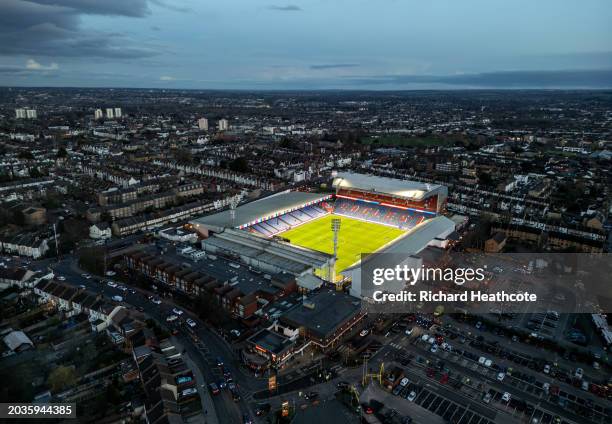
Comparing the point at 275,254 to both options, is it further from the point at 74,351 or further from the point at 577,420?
the point at 577,420

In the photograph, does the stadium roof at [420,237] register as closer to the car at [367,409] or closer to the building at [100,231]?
the car at [367,409]

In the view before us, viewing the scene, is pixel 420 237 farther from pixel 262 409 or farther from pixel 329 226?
pixel 262 409

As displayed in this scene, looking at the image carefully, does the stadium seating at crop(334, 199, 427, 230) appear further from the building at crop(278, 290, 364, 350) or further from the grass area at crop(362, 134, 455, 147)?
the grass area at crop(362, 134, 455, 147)

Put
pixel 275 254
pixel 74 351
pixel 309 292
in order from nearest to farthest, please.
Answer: pixel 74 351
pixel 309 292
pixel 275 254

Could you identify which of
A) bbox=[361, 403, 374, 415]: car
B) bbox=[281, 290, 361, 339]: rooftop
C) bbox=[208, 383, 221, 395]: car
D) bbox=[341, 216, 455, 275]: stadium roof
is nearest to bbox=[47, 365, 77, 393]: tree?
bbox=[208, 383, 221, 395]: car

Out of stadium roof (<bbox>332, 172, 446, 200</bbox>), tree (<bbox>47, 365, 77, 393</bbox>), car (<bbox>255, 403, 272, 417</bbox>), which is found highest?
stadium roof (<bbox>332, 172, 446, 200</bbox>)

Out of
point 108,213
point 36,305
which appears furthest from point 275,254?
point 108,213

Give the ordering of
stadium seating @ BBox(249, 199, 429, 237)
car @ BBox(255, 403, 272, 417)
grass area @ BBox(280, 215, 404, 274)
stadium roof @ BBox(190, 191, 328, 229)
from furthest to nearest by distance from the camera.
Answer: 1. stadium seating @ BBox(249, 199, 429, 237)
2. stadium roof @ BBox(190, 191, 328, 229)
3. grass area @ BBox(280, 215, 404, 274)
4. car @ BBox(255, 403, 272, 417)

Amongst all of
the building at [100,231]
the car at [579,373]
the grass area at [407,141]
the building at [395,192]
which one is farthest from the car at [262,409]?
the grass area at [407,141]
